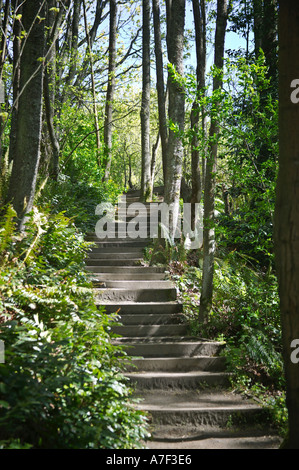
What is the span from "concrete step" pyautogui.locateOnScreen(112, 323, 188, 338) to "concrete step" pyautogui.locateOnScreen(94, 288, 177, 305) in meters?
0.91

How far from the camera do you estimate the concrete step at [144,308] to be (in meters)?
7.65

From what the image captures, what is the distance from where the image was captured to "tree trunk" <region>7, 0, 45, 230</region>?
743cm

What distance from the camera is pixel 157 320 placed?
7531 mm

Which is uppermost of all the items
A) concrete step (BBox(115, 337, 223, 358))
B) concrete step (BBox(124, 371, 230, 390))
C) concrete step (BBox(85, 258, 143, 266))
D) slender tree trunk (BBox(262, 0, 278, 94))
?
slender tree trunk (BBox(262, 0, 278, 94))

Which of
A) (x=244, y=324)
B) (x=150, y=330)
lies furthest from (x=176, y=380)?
(x=244, y=324)

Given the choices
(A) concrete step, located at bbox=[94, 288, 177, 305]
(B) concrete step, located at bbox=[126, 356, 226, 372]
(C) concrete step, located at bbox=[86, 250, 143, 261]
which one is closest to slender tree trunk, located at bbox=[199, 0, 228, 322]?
(B) concrete step, located at bbox=[126, 356, 226, 372]

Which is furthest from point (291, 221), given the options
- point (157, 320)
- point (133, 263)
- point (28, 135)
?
point (133, 263)

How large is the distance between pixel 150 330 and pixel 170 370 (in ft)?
3.08

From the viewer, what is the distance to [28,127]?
7.45m

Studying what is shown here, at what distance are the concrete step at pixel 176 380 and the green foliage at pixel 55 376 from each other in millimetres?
989

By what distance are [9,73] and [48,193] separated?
719 cm

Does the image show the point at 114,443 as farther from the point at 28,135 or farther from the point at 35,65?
the point at 35,65

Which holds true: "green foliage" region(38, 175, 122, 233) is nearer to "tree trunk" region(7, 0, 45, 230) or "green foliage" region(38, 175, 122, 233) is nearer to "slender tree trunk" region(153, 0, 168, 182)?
"tree trunk" region(7, 0, 45, 230)

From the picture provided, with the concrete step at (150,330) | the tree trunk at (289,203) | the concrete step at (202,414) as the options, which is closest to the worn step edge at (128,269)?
the concrete step at (150,330)
